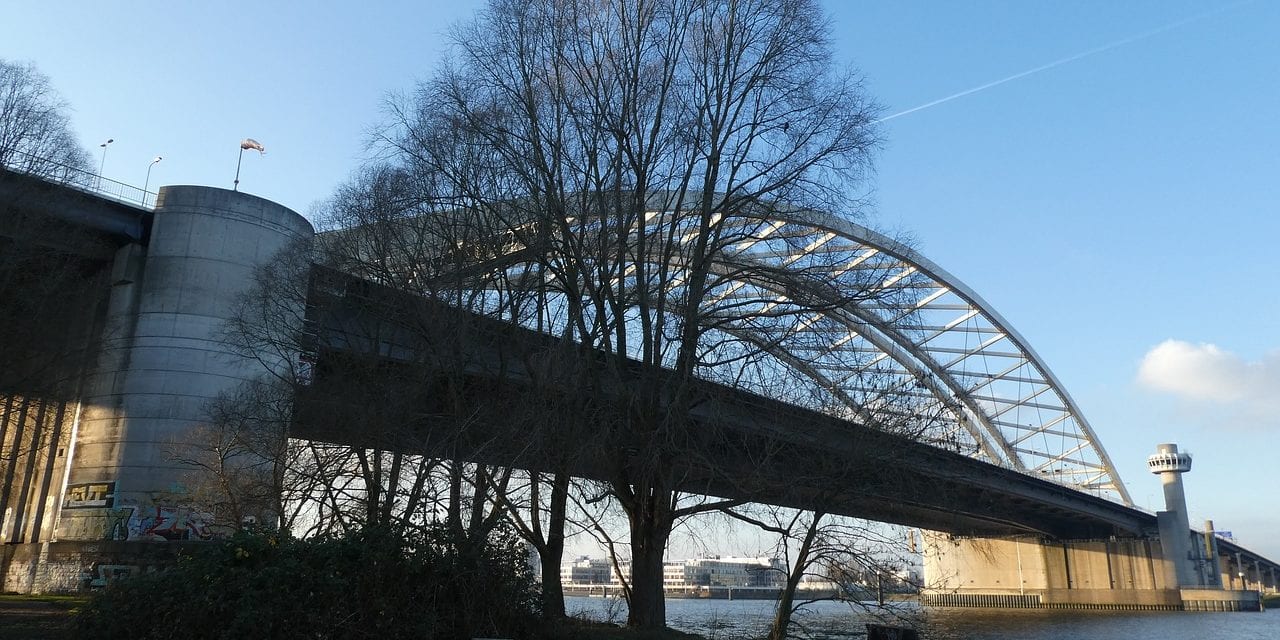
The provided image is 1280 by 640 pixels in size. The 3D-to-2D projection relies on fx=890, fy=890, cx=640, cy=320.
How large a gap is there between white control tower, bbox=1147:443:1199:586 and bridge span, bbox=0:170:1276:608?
141 ft

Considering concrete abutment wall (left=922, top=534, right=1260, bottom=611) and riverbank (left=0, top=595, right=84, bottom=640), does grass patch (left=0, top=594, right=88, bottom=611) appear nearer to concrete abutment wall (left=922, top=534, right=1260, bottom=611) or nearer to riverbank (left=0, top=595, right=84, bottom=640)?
riverbank (left=0, top=595, right=84, bottom=640)

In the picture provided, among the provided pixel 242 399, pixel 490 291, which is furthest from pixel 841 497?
pixel 242 399

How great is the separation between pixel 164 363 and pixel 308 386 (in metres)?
11.3

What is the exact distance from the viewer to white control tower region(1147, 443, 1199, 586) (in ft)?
303

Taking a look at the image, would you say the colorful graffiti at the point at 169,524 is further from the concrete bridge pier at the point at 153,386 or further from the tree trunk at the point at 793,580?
the tree trunk at the point at 793,580

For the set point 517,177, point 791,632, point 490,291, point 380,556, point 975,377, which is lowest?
point 791,632

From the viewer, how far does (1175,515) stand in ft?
311

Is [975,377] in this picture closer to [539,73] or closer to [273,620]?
[539,73]

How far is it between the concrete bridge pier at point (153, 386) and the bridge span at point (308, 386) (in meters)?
0.07

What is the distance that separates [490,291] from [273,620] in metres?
10.4

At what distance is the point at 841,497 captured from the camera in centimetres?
1906

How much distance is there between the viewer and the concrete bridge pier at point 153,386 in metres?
30.4

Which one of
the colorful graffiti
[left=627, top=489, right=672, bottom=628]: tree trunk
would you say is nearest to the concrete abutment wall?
the colorful graffiti

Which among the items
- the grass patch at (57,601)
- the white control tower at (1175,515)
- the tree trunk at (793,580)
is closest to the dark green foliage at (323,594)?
the tree trunk at (793,580)
